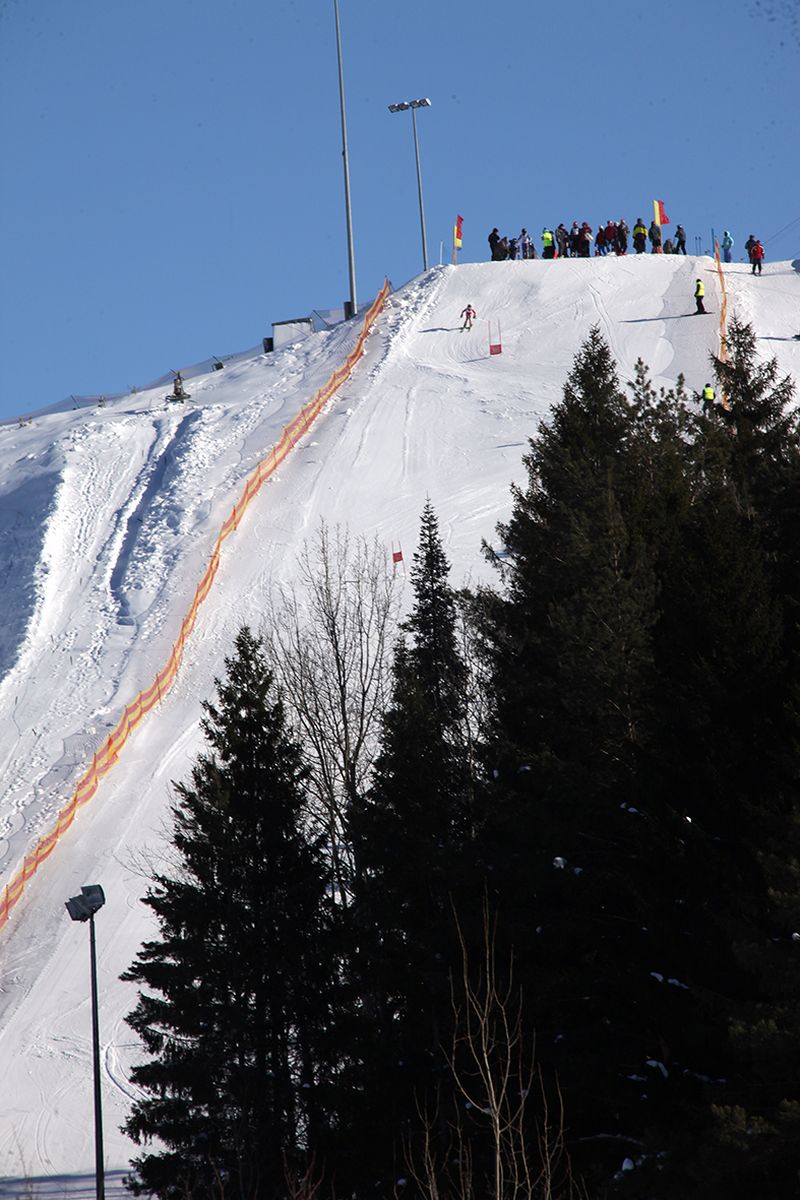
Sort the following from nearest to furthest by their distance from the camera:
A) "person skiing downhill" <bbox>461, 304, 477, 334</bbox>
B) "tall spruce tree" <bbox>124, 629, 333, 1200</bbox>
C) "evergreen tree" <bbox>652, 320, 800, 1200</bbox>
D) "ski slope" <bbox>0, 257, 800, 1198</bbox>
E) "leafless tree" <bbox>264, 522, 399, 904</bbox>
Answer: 1. "evergreen tree" <bbox>652, 320, 800, 1200</bbox>
2. "tall spruce tree" <bbox>124, 629, 333, 1200</bbox>
3. "leafless tree" <bbox>264, 522, 399, 904</bbox>
4. "ski slope" <bbox>0, 257, 800, 1198</bbox>
5. "person skiing downhill" <bbox>461, 304, 477, 334</bbox>

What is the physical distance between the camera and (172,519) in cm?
3906

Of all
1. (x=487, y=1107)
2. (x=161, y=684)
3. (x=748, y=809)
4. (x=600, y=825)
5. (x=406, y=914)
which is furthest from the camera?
(x=161, y=684)

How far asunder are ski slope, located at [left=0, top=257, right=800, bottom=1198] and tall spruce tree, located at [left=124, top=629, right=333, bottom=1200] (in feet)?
7.64

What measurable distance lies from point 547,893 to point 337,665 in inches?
302

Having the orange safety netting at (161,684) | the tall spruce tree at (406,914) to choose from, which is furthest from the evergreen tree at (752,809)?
the orange safety netting at (161,684)

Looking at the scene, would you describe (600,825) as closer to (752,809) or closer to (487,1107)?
(752,809)

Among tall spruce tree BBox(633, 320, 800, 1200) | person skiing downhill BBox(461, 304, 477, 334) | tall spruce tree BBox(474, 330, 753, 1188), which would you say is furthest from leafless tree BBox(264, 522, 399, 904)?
person skiing downhill BBox(461, 304, 477, 334)

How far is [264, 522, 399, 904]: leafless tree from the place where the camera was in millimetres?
21094

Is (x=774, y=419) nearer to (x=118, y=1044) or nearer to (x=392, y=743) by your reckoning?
(x=392, y=743)

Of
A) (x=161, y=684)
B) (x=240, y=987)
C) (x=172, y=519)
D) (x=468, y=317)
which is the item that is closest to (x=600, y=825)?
(x=240, y=987)

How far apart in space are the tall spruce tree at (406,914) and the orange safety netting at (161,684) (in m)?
8.10

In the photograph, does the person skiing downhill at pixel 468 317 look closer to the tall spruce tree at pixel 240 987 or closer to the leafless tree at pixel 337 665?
the leafless tree at pixel 337 665

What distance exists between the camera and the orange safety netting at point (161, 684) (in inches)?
979

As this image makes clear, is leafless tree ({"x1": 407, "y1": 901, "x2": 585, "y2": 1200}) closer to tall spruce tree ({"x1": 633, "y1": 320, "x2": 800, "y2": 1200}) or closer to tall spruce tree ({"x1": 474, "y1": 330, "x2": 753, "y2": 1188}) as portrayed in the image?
tall spruce tree ({"x1": 474, "y1": 330, "x2": 753, "y2": 1188})
